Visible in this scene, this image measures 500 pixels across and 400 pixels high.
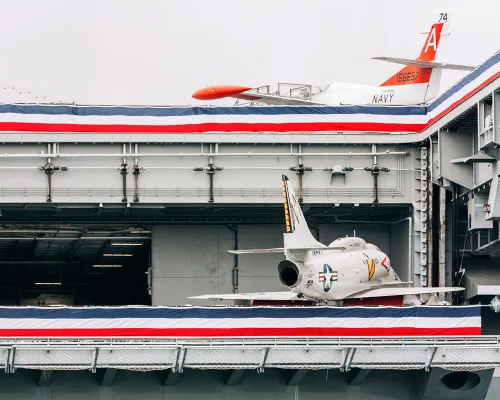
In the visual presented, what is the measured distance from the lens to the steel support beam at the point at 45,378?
136 feet

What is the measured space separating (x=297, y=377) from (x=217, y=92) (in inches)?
1592

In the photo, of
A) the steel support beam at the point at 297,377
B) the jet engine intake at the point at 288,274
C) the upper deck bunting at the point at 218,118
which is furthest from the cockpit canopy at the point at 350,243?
the steel support beam at the point at 297,377

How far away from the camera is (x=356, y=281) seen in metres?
57.7

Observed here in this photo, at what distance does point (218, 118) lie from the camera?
57438mm

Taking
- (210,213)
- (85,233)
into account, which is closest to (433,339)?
(210,213)

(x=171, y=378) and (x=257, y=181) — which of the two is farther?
(x=257, y=181)

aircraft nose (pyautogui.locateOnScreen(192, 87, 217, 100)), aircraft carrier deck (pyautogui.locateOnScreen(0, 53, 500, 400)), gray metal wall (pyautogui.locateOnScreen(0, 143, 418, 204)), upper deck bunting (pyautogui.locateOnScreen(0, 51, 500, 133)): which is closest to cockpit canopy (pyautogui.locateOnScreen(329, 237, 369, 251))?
aircraft carrier deck (pyautogui.locateOnScreen(0, 53, 500, 400))

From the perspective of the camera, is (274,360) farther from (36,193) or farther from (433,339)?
(36,193)

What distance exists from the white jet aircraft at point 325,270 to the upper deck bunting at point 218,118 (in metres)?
5.05

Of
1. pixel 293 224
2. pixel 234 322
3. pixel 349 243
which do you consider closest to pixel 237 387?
pixel 234 322

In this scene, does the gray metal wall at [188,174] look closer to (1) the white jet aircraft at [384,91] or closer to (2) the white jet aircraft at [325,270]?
(2) the white jet aircraft at [325,270]

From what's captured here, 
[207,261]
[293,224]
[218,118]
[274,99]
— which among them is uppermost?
[274,99]

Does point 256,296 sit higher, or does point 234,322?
point 256,296

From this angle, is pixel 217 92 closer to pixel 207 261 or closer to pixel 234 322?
pixel 207 261
